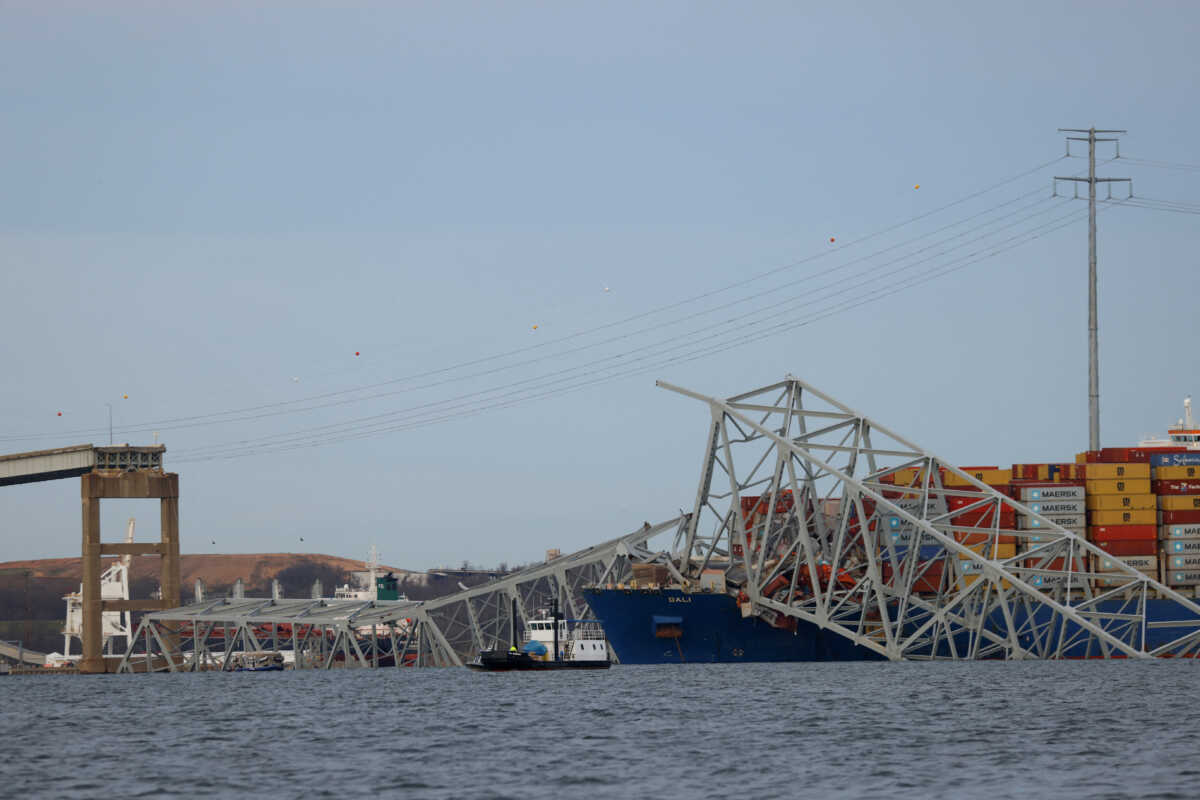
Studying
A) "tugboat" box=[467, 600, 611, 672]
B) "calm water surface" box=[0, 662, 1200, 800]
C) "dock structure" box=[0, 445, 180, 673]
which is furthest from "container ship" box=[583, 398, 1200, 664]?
"dock structure" box=[0, 445, 180, 673]

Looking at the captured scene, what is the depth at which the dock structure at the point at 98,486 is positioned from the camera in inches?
5241

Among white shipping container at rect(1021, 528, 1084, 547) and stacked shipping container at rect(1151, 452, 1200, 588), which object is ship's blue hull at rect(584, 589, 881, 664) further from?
stacked shipping container at rect(1151, 452, 1200, 588)

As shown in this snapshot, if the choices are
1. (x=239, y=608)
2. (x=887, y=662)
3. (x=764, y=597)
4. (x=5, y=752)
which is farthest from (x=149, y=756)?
(x=239, y=608)

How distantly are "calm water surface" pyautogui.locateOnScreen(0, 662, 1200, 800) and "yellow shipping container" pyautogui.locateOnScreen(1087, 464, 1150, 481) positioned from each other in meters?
20.6

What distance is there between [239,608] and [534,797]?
92350mm

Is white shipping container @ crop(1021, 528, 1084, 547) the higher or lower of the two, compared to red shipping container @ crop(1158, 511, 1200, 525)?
lower

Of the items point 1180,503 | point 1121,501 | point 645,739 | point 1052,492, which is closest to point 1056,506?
point 1052,492

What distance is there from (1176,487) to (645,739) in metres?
63.6

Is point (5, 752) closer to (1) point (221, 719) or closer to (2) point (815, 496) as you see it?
(1) point (221, 719)

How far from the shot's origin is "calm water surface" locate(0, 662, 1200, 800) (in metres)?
39.8

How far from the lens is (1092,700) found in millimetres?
63281

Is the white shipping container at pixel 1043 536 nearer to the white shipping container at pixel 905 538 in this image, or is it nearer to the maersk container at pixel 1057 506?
the maersk container at pixel 1057 506

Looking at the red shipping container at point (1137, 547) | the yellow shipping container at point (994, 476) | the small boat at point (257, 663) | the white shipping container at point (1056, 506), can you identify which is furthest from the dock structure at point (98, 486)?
the red shipping container at point (1137, 547)

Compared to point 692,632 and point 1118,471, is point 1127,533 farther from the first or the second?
point 692,632
